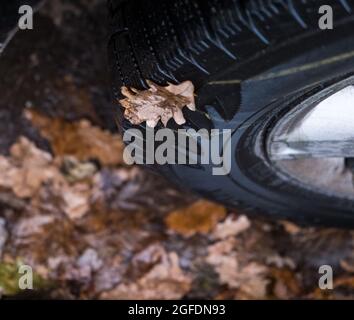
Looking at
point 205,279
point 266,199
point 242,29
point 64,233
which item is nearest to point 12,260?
point 64,233

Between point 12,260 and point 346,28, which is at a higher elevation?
point 346,28

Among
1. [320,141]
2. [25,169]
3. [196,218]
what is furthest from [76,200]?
[320,141]

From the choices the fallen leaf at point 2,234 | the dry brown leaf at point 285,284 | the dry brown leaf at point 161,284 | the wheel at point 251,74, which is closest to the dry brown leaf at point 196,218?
the dry brown leaf at point 161,284

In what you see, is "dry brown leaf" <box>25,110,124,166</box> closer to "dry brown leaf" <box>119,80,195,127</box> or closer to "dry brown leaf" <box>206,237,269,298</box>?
"dry brown leaf" <box>206,237,269,298</box>

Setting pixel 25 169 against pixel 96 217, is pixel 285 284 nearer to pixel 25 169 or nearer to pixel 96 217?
pixel 96 217

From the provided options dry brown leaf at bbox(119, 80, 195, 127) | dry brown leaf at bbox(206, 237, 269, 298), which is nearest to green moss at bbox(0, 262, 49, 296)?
dry brown leaf at bbox(206, 237, 269, 298)
